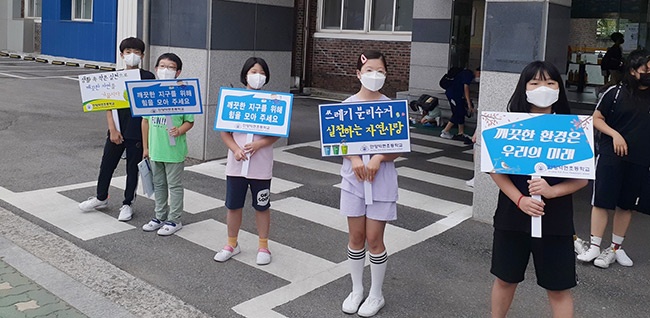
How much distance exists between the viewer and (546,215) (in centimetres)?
381

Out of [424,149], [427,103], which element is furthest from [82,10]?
[424,149]

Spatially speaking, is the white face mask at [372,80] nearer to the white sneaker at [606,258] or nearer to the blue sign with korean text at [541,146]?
the blue sign with korean text at [541,146]

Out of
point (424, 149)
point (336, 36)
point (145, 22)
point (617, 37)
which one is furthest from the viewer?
point (336, 36)

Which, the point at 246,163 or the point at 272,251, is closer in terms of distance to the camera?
the point at 246,163

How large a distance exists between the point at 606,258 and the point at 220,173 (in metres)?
5.29

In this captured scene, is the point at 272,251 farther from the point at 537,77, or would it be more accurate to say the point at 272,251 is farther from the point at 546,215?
the point at 537,77

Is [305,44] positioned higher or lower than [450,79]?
higher

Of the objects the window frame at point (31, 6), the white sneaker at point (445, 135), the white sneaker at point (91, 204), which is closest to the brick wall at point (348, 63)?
the white sneaker at point (445, 135)

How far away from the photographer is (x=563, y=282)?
12.5 feet


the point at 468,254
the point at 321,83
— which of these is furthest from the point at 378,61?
the point at 321,83

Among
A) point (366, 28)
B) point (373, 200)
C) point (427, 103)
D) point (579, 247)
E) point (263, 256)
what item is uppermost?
point (366, 28)

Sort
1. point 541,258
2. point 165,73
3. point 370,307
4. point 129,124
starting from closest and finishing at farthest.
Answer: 1. point 541,258
2. point 370,307
3. point 165,73
4. point 129,124

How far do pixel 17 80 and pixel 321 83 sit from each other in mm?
9678

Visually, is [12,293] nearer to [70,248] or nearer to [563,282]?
[70,248]
